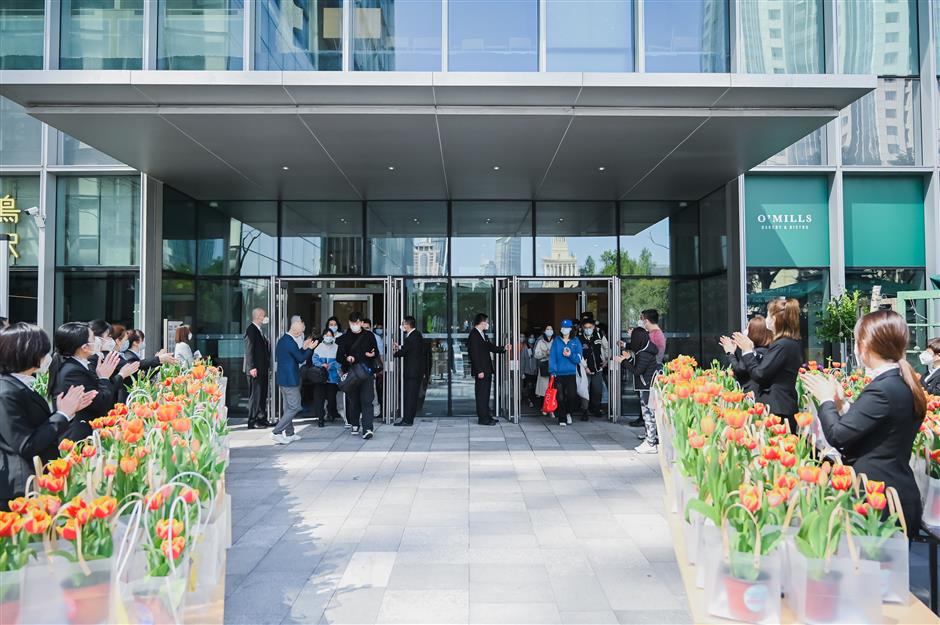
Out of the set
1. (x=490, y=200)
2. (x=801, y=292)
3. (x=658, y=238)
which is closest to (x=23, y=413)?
(x=490, y=200)

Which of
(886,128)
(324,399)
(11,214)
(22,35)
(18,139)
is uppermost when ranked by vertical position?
(22,35)

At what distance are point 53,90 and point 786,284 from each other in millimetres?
10232

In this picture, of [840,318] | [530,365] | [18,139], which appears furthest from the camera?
[530,365]

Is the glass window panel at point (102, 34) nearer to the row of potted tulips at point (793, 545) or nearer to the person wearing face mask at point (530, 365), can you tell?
the person wearing face mask at point (530, 365)

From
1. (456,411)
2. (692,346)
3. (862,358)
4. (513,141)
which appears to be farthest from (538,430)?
(862,358)

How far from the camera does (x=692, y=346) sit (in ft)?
36.1

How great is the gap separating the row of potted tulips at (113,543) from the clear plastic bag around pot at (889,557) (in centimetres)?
200

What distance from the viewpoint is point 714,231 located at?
1054cm

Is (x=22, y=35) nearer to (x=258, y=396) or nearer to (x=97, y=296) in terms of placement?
(x=97, y=296)

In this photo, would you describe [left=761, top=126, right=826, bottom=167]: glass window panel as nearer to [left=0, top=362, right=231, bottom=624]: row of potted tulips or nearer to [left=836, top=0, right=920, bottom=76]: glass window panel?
[left=836, top=0, right=920, bottom=76]: glass window panel

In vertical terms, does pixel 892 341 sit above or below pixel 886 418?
above

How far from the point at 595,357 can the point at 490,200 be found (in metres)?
3.39

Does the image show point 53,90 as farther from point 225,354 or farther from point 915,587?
point 915,587

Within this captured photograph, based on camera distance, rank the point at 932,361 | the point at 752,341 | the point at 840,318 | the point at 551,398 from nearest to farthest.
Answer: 1. the point at 752,341
2. the point at 932,361
3. the point at 840,318
4. the point at 551,398
